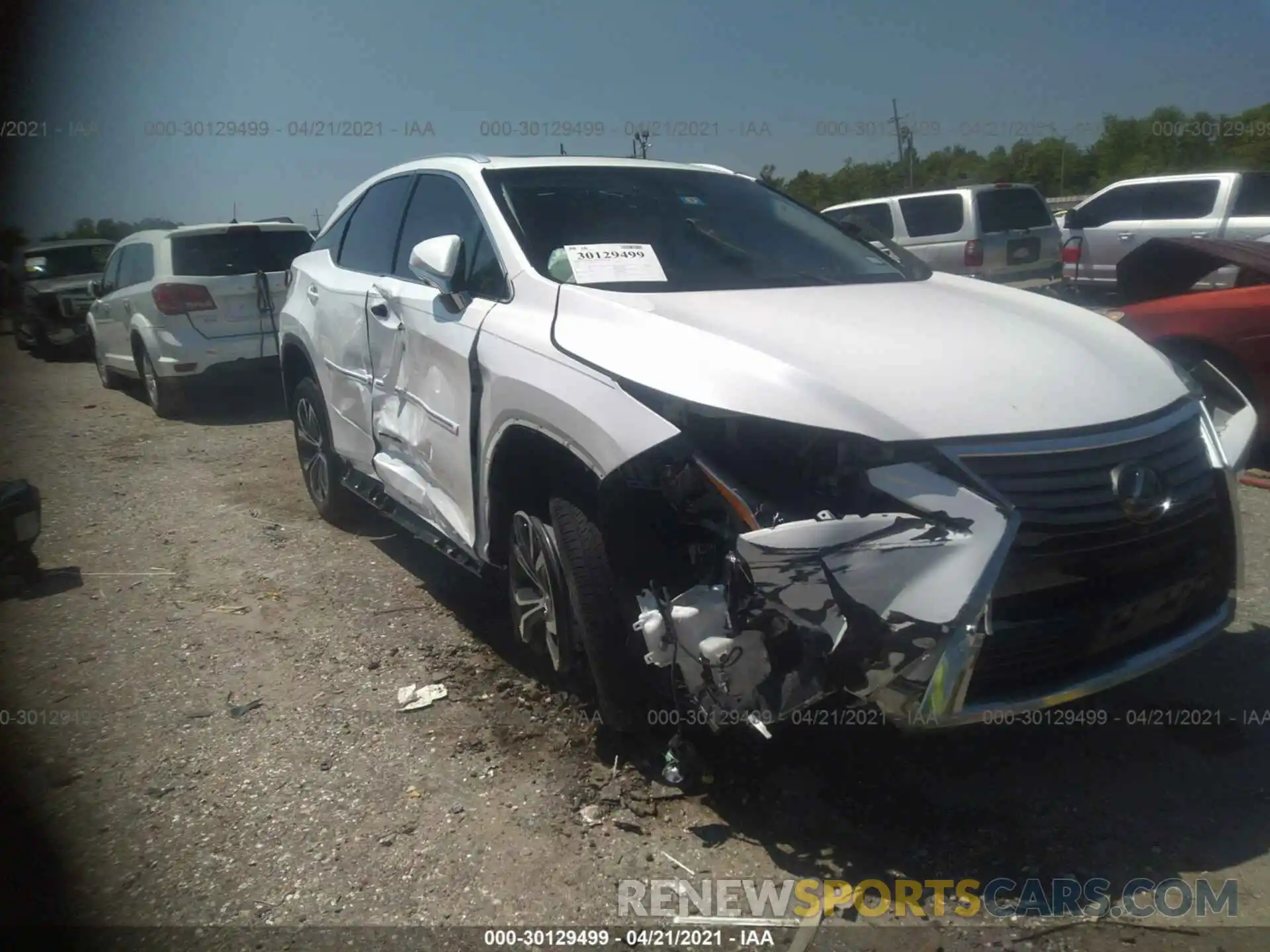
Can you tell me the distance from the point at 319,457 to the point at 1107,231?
12.2 m

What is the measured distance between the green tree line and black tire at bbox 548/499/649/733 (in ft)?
105

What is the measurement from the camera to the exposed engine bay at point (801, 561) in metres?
2.23

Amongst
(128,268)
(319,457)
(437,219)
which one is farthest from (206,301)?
(437,219)

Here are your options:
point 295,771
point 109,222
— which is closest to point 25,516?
point 295,771

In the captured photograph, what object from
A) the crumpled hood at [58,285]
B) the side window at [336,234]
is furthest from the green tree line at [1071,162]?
the side window at [336,234]

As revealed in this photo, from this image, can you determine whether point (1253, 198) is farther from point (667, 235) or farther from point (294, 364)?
point (294, 364)

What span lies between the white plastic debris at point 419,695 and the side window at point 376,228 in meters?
1.87

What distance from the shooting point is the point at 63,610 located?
14.8 ft

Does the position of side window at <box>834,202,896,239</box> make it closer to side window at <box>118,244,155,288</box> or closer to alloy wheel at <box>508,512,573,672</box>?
side window at <box>118,244,155,288</box>

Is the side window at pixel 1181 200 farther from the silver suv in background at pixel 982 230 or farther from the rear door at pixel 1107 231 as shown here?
the silver suv in background at pixel 982 230

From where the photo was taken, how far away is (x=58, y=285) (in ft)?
46.0

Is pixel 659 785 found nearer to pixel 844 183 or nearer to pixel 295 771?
pixel 295 771

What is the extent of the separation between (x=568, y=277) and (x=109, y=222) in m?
11.7
